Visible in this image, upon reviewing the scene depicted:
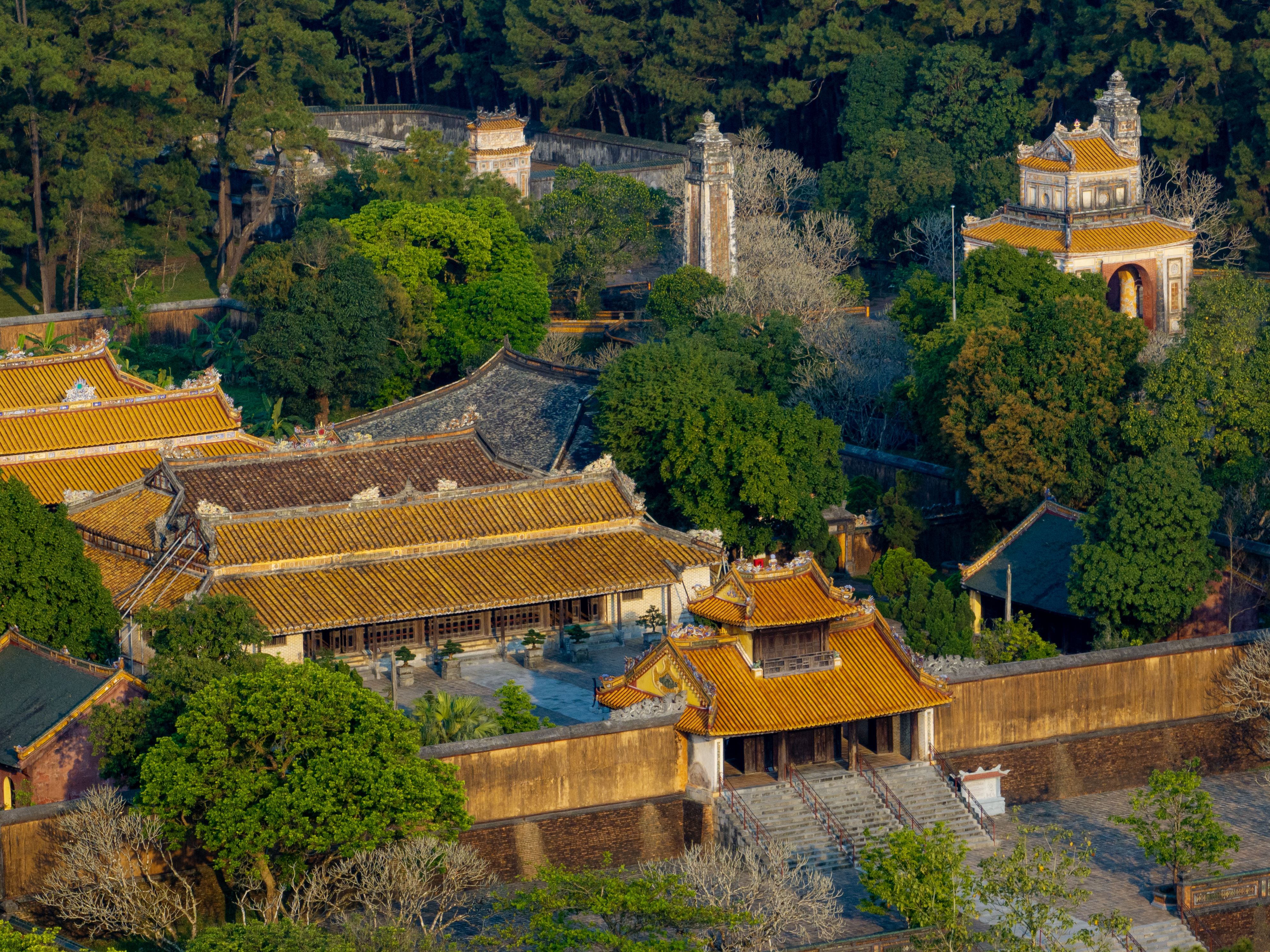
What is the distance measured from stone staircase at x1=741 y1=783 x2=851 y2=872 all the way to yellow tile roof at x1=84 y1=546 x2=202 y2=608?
45.8ft

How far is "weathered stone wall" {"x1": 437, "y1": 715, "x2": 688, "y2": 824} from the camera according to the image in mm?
49094

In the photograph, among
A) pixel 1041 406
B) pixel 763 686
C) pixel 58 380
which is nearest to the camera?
A: pixel 763 686

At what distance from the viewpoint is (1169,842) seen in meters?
48.5

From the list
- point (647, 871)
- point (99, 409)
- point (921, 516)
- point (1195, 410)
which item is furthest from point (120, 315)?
point (647, 871)

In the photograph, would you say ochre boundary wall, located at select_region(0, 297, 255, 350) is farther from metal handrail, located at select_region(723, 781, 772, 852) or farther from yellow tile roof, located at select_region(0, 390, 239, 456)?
metal handrail, located at select_region(723, 781, 772, 852)

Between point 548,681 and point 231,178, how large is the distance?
61487 mm

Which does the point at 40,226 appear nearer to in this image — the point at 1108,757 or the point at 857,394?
the point at 857,394

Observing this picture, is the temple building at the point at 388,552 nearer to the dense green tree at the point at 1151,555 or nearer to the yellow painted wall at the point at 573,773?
the yellow painted wall at the point at 573,773

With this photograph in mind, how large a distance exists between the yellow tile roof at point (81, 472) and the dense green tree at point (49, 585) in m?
10.4

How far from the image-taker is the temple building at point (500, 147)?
9781cm

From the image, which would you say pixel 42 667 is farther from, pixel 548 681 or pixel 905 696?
pixel 905 696

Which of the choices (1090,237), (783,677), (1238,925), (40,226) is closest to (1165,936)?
(1238,925)

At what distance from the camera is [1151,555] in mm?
58125

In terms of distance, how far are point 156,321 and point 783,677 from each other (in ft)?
163
